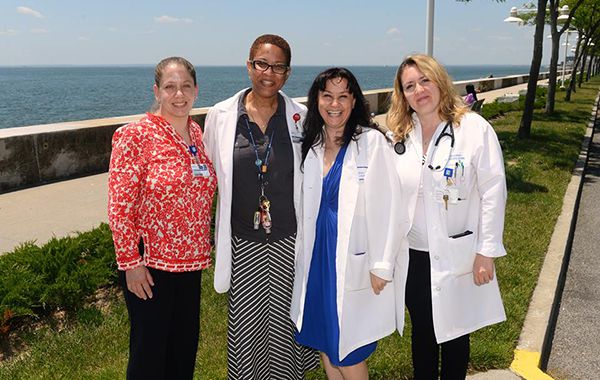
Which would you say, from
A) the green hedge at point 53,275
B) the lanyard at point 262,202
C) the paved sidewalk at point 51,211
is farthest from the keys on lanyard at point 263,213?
the paved sidewalk at point 51,211

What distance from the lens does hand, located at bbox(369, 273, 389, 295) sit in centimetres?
275

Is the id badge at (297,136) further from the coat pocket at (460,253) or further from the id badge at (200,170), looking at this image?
the coat pocket at (460,253)

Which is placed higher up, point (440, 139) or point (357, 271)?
point (440, 139)

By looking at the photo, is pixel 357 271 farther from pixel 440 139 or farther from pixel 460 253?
pixel 440 139

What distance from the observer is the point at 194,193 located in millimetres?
2705

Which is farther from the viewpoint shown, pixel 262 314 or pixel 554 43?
pixel 554 43

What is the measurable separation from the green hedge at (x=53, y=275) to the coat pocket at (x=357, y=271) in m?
2.82

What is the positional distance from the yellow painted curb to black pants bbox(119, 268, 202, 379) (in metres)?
2.28

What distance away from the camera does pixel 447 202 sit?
2.74 meters

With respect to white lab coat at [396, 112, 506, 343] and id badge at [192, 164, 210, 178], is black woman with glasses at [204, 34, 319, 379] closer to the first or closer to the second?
id badge at [192, 164, 210, 178]

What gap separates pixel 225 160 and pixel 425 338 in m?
1.54

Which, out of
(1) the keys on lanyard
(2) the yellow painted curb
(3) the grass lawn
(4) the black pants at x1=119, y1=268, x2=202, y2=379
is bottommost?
(2) the yellow painted curb

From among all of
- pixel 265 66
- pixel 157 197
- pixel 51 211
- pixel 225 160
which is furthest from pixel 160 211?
pixel 51 211

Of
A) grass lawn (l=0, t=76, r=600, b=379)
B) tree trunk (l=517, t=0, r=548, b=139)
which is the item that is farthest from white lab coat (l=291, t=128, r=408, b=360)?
tree trunk (l=517, t=0, r=548, b=139)
